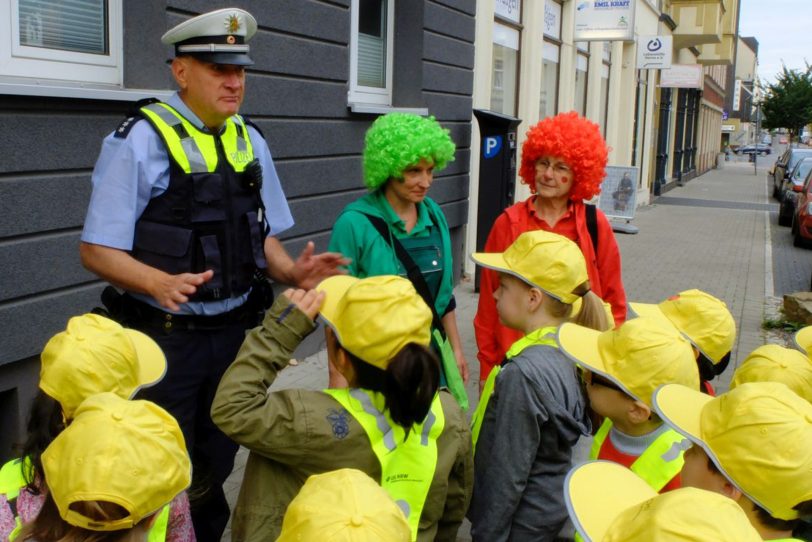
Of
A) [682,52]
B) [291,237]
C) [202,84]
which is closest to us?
[202,84]

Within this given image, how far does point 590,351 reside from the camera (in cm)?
268

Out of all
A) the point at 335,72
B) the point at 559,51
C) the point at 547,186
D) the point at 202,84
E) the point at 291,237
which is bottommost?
the point at 291,237

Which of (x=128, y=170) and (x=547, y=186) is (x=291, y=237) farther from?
(x=128, y=170)

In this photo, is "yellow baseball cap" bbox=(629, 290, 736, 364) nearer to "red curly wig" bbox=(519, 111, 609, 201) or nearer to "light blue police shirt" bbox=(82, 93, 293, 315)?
"red curly wig" bbox=(519, 111, 609, 201)

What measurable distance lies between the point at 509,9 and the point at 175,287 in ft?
32.2

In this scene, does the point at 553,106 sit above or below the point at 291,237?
above

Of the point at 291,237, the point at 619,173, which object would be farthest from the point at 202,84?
the point at 619,173

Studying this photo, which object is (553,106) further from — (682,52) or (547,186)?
(682,52)

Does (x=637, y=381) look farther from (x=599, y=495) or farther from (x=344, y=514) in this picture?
(x=344, y=514)

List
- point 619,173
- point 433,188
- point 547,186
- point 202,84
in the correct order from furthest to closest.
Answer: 1. point 619,173
2. point 433,188
3. point 547,186
4. point 202,84

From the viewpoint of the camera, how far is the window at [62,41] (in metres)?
4.06

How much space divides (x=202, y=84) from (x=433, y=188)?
5911mm

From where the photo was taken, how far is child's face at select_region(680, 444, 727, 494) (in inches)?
75.7

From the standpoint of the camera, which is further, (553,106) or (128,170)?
(553,106)
